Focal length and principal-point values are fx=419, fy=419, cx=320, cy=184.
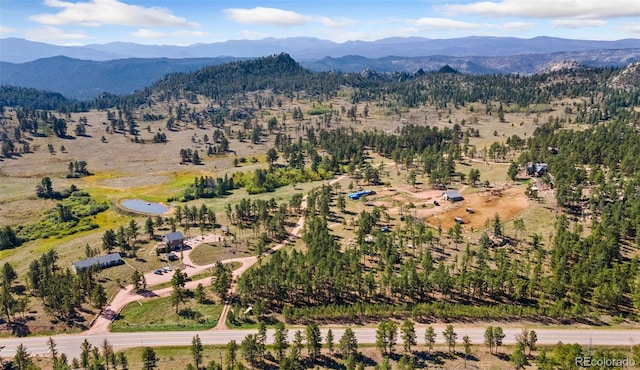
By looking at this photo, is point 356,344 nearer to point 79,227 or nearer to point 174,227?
point 174,227

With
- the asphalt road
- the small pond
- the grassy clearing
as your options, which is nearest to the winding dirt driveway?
the grassy clearing

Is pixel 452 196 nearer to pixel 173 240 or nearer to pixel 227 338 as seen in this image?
pixel 173 240

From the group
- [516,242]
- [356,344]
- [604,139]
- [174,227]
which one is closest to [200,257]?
[174,227]

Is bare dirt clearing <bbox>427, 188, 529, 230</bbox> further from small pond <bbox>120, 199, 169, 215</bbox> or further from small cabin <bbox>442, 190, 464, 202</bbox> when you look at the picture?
small pond <bbox>120, 199, 169, 215</bbox>

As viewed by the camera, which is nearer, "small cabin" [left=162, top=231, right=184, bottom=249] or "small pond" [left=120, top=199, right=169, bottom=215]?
"small cabin" [left=162, top=231, right=184, bottom=249]

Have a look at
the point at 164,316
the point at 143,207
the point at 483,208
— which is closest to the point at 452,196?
the point at 483,208

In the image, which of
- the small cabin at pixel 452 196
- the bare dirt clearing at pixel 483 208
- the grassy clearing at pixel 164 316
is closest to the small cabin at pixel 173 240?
the grassy clearing at pixel 164 316
